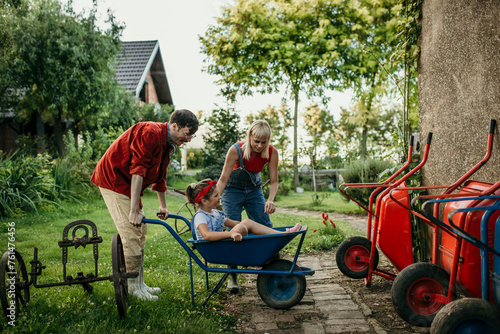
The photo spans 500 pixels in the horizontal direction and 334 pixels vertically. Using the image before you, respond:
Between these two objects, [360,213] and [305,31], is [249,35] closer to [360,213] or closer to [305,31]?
[305,31]

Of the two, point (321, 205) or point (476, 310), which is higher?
point (476, 310)

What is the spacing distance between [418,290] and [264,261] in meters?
1.08

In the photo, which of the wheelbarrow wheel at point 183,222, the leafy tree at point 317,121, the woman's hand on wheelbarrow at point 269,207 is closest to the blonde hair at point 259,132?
the woman's hand on wheelbarrow at point 269,207

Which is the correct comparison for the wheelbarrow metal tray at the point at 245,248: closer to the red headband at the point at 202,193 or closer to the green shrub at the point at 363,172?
the red headband at the point at 202,193

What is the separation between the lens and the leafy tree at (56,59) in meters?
10.9

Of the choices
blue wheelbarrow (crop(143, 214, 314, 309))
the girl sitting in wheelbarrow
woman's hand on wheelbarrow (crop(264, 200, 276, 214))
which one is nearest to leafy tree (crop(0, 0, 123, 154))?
the girl sitting in wheelbarrow

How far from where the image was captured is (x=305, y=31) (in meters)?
12.4

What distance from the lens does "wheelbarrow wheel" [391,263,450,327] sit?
8.63 feet

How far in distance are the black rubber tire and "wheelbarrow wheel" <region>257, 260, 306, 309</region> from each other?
3.60ft

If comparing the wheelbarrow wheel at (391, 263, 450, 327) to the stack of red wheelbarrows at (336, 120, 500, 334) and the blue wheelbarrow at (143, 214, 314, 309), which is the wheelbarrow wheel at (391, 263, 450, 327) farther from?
the blue wheelbarrow at (143, 214, 314, 309)

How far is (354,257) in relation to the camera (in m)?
3.85

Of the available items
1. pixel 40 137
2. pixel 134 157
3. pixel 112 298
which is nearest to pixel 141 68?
pixel 40 137

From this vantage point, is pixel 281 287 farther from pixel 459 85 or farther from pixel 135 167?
pixel 459 85

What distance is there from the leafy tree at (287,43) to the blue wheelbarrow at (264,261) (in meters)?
9.51
